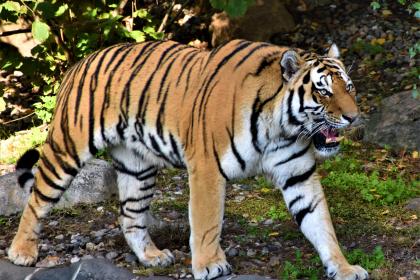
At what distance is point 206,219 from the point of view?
4.66m

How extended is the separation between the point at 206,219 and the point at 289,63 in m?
1.02

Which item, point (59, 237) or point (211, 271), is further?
point (59, 237)

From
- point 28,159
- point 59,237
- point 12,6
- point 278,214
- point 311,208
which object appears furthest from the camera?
point 12,6

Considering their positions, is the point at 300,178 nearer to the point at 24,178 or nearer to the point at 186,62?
the point at 186,62

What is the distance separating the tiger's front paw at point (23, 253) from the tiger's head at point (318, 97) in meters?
1.93

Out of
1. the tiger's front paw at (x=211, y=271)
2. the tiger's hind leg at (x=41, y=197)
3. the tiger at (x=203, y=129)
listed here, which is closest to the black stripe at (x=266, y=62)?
the tiger at (x=203, y=129)

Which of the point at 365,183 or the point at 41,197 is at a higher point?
the point at 41,197

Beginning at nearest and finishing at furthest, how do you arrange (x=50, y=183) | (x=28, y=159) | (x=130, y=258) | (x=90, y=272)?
(x=90, y=272) < (x=50, y=183) < (x=130, y=258) < (x=28, y=159)

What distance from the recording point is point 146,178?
546 centimetres

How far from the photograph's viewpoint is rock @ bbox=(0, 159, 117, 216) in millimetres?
6438

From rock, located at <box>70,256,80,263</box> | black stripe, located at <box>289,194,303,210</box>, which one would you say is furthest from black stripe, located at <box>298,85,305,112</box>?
rock, located at <box>70,256,80,263</box>

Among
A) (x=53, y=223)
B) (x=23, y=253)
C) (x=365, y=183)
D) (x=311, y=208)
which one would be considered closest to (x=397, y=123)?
(x=365, y=183)

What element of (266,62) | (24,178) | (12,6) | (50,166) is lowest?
(24,178)

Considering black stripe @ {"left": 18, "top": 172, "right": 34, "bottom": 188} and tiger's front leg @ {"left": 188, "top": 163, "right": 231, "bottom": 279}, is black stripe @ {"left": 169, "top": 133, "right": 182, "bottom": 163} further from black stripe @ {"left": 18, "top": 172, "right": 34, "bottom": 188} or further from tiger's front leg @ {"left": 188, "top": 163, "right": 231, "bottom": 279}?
black stripe @ {"left": 18, "top": 172, "right": 34, "bottom": 188}
